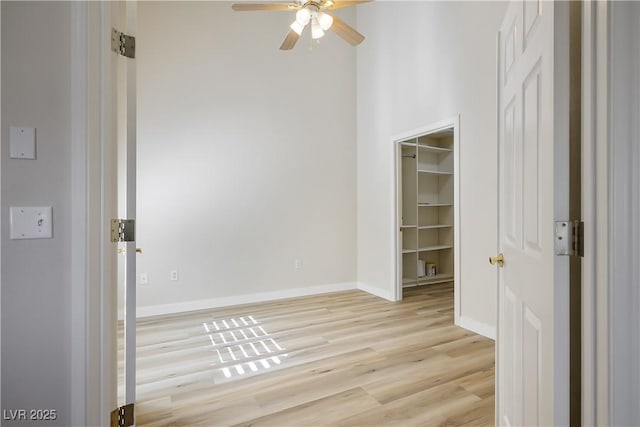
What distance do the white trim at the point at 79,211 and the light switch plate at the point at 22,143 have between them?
0.37 feet

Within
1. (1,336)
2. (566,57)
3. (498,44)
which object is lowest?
(1,336)

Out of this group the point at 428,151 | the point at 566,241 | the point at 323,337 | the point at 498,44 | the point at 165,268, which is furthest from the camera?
the point at 428,151

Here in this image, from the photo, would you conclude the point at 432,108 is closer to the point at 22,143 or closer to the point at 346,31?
the point at 346,31

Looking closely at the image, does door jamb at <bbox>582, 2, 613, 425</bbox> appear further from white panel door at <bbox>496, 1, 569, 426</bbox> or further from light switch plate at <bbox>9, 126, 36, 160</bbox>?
light switch plate at <bbox>9, 126, 36, 160</bbox>

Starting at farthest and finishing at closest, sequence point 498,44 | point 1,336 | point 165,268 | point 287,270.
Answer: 1. point 287,270
2. point 165,268
3. point 498,44
4. point 1,336

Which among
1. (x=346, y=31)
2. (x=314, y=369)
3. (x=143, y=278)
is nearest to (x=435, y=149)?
(x=346, y=31)

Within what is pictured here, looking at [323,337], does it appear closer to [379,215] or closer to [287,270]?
[287,270]

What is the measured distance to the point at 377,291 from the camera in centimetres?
427

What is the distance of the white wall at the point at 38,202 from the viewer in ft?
3.19

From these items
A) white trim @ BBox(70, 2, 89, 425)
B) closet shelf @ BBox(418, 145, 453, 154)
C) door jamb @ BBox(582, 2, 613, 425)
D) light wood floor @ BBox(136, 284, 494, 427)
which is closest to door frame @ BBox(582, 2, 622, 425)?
door jamb @ BBox(582, 2, 613, 425)

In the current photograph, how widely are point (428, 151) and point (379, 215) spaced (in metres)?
1.67

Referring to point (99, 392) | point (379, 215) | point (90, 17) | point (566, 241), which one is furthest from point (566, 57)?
point (379, 215)

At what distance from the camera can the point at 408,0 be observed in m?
3.78

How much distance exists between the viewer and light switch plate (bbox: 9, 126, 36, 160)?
964 mm
